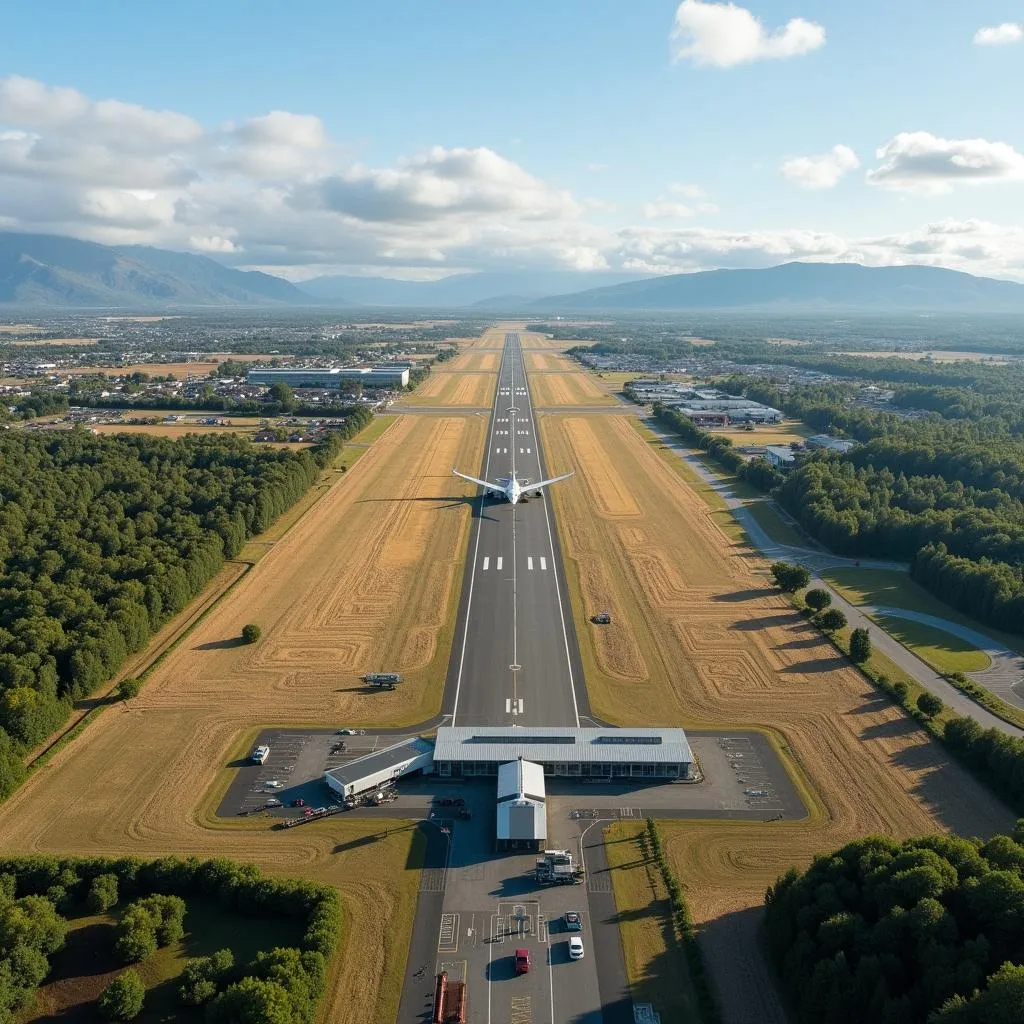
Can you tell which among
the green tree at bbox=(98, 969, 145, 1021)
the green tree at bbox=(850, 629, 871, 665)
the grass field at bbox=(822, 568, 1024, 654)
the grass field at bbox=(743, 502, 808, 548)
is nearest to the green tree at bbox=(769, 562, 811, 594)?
the grass field at bbox=(822, 568, 1024, 654)

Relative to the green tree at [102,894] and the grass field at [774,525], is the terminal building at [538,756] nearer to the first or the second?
the green tree at [102,894]

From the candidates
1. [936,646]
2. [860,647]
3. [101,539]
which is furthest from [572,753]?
[101,539]

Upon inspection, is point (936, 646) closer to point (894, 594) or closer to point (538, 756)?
point (894, 594)

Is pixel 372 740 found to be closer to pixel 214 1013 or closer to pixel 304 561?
pixel 214 1013

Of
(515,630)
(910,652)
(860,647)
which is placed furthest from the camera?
(515,630)

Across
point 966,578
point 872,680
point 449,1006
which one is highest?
point 966,578

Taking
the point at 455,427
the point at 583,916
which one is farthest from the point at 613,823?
the point at 455,427

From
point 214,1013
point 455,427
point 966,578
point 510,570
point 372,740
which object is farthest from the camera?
point 455,427

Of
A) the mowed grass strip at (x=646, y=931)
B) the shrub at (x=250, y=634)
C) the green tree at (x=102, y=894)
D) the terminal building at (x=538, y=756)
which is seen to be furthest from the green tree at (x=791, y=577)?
the green tree at (x=102, y=894)
